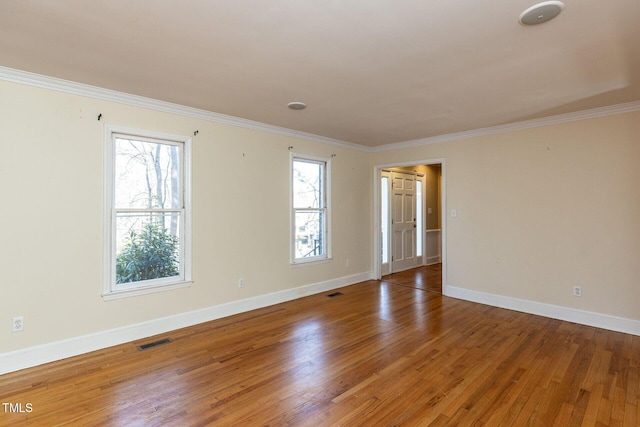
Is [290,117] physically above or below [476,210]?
above

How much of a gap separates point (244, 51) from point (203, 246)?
7.67ft

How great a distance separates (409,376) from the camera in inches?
103

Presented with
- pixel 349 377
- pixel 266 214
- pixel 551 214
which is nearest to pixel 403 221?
pixel 551 214

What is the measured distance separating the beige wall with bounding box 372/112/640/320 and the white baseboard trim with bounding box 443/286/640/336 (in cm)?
6

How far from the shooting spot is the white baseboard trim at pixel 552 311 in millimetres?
3588

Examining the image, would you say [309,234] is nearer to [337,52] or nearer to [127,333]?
[127,333]

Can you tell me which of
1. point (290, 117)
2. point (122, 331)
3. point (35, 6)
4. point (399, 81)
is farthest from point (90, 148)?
point (399, 81)

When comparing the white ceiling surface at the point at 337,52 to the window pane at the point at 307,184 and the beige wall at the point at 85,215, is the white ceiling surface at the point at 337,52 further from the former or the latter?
the window pane at the point at 307,184

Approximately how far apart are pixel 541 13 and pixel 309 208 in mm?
3762

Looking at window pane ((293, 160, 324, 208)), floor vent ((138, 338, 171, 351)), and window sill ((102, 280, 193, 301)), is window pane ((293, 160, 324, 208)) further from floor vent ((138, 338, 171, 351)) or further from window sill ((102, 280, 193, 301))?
floor vent ((138, 338, 171, 351))

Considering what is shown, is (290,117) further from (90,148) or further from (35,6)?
(35,6)

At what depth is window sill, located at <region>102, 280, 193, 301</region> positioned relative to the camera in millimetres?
3211

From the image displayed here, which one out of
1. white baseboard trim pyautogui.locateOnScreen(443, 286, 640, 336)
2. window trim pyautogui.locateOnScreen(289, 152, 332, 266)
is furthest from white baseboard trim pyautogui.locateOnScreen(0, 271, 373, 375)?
white baseboard trim pyautogui.locateOnScreen(443, 286, 640, 336)

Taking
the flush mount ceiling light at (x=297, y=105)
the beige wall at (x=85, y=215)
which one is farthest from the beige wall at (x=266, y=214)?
the flush mount ceiling light at (x=297, y=105)
